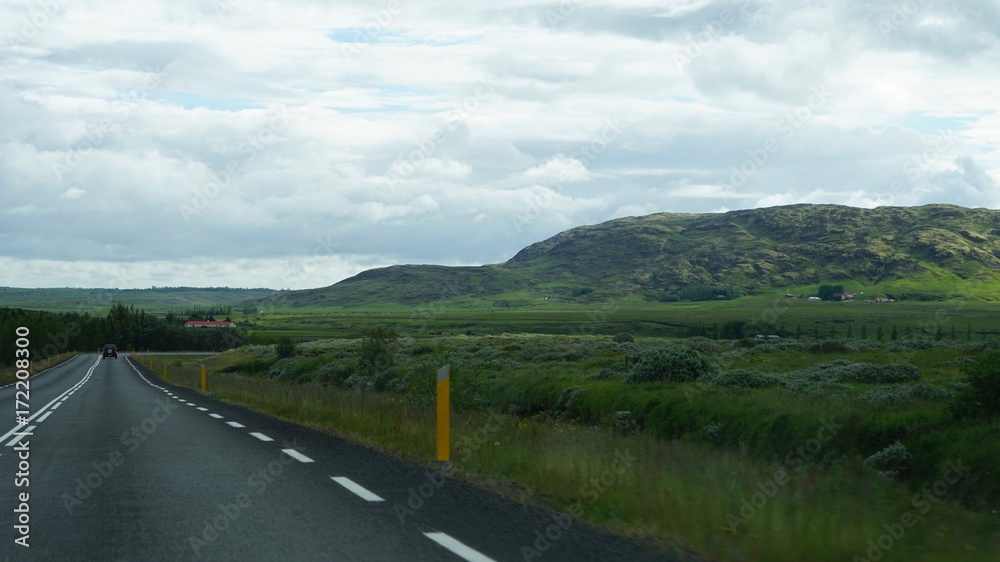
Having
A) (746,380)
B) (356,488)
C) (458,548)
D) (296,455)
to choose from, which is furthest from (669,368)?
(458,548)

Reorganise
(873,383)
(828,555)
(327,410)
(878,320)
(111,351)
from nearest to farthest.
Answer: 1. (828,555)
2. (327,410)
3. (873,383)
4. (111,351)
5. (878,320)

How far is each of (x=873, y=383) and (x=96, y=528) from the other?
21.3m

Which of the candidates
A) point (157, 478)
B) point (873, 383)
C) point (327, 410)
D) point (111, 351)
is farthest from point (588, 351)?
point (111, 351)

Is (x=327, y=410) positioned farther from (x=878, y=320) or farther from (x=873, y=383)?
(x=878, y=320)

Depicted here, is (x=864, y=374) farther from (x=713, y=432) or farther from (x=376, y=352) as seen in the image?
(x=376, y=352)

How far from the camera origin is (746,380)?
24.7 meters

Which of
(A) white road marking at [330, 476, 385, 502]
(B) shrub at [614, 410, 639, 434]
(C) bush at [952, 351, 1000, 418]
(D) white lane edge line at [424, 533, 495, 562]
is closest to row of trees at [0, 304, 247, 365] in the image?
(B) shrub at [614, 410, 639, 434]

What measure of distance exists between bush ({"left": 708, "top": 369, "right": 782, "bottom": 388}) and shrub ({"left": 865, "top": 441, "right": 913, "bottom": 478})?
912 cm

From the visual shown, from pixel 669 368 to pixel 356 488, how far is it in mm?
19585

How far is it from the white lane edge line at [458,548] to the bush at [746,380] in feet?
61.3

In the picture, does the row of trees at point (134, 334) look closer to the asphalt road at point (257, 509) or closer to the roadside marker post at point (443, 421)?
the asphalt road at point (257, 509)

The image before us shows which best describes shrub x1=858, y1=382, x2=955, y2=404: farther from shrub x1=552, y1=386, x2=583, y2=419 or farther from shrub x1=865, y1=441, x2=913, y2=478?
shrub x1=552, y1=386, x2=583, y2=419

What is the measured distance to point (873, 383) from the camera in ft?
77.5

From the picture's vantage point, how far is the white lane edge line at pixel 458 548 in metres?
6.19
